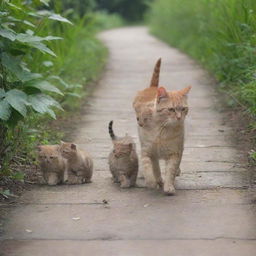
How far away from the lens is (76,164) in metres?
5.75

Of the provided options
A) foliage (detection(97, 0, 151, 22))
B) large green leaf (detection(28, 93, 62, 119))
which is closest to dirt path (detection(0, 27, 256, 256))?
large green leaf (detection(28, 93, 62, 119))

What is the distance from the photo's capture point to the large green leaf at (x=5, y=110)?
4.65 meters

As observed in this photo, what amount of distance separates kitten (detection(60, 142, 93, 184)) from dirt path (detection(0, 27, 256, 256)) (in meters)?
0.11

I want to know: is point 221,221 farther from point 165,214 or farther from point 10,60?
point 10,60

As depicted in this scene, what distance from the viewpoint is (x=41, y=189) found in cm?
562

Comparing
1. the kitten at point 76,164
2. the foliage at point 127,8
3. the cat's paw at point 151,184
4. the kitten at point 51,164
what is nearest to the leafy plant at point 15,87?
the kitten at point 51,164

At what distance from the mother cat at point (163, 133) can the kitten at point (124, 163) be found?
17 cm

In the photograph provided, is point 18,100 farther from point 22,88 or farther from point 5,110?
point 22,88

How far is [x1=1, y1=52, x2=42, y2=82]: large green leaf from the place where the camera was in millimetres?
5129

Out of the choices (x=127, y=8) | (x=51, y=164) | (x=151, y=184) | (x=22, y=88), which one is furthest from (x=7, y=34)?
(x=127, y=8)

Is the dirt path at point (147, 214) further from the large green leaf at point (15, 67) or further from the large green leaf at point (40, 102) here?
the large green leaf at point (15, 67)

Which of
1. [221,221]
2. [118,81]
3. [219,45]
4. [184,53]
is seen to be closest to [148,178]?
[221,221]

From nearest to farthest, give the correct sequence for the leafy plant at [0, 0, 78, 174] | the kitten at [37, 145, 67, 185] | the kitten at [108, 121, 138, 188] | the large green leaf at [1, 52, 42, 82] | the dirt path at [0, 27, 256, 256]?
the dirt path at [0, 27, 256, 256] → the leafy plant at [0, 0, 78, 174] → the large green leaf at [1, 52, 42, 82] → the kitten at [108, 121, 138, 188] → the kitten at [37, 145, 67, 185]

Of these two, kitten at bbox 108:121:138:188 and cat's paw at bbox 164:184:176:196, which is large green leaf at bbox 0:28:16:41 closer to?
kitten at bbox 108:121:138:188
